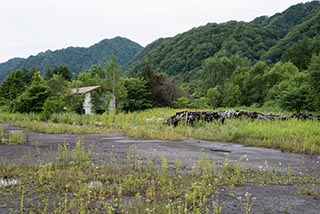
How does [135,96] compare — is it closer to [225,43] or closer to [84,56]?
[225,43]

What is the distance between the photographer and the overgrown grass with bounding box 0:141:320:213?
4.56m

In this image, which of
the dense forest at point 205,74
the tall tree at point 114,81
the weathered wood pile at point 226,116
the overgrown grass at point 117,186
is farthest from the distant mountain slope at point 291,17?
the overgrown grass at point 117,186

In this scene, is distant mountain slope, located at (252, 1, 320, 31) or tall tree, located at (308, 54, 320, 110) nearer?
tall tree, located at (308, 54, 320, 110)

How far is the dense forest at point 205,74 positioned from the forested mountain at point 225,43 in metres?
0.22

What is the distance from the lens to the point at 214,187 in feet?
18.6

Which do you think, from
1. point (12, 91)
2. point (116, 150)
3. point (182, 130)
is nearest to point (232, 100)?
point (12, 91)

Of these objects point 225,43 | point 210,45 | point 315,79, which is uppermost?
point 225,43

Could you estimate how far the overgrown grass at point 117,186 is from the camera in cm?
456

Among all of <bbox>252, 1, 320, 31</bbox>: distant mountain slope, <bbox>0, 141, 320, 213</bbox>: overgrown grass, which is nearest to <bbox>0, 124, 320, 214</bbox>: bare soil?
<bbox>0, 141, 320, 213</bbox>: overgrown grass

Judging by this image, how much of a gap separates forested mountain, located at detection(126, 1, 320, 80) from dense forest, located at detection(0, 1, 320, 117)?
224 millimetres

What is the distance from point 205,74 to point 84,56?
84.9 m

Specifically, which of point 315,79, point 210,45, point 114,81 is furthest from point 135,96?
A: point 210,45

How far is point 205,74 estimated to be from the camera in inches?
3132

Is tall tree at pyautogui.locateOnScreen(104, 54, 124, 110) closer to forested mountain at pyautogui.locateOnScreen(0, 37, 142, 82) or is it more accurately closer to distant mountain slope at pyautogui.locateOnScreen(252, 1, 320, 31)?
distant mountain slope at pyautogui.locateOnScreen(252, 1, 320, 31)
